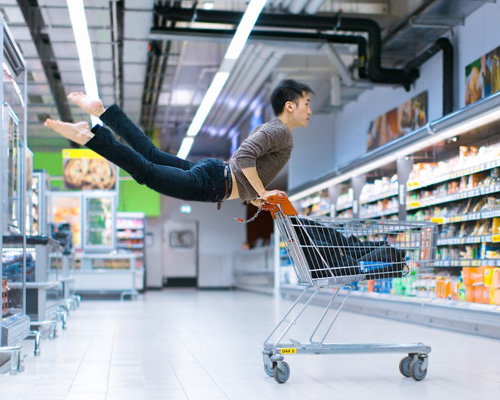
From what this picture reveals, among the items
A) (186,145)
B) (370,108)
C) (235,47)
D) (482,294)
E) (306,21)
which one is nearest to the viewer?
(482,294)

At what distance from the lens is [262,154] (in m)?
3.76

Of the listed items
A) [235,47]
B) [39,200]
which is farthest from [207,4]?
[39,200]

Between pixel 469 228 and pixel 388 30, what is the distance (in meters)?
4.23

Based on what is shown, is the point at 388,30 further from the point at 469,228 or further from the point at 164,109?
the point at 164,109

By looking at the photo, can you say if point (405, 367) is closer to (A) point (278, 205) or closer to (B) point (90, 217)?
(A) point (278, 205)

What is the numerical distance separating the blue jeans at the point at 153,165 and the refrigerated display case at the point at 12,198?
4.04 feet

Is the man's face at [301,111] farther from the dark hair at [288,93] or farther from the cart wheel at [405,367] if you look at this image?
the cart wheel at [405,367]

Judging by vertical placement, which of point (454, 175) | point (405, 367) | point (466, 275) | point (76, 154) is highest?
point (76, 154)

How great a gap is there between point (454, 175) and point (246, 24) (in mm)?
2706

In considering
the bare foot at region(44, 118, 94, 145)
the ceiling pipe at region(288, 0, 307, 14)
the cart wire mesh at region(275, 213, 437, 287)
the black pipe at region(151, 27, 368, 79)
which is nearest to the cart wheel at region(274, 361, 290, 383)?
the cart wire mesh at region(275, 213, 437, 287)

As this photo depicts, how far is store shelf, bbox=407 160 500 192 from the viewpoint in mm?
6938

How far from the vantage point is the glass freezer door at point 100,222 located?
15515 millimetres

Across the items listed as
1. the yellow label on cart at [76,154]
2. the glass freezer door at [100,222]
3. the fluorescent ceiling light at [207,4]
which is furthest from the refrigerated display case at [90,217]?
the fluorescent ceiling light at [207,4]

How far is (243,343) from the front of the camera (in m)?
6.21
